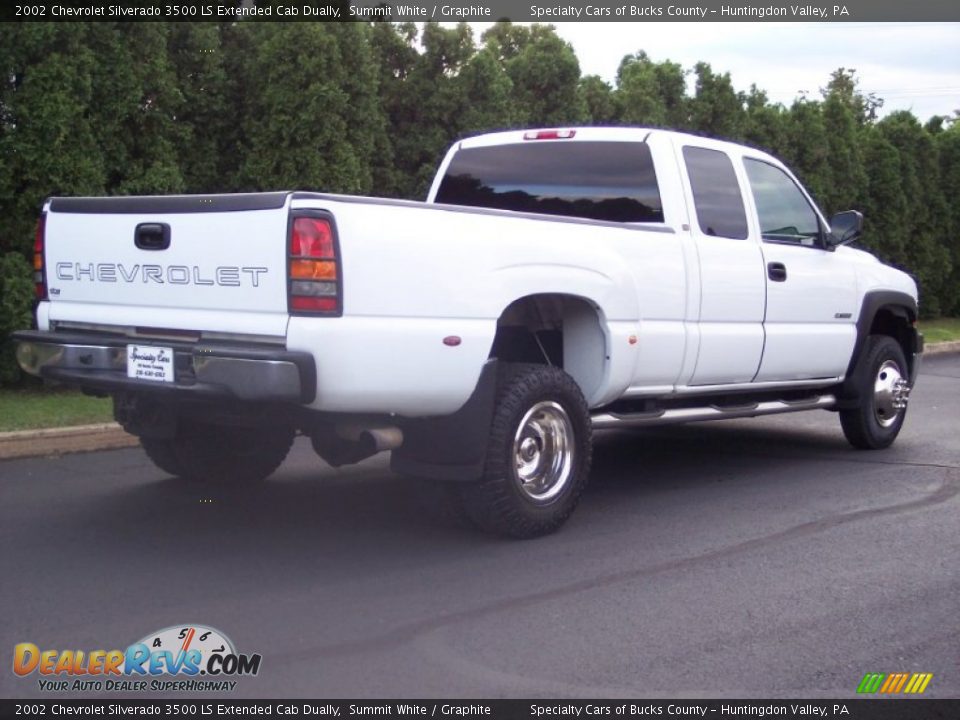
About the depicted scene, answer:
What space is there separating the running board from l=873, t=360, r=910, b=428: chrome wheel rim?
521mm

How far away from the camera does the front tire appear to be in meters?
8.98

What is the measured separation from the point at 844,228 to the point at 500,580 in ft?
13.8

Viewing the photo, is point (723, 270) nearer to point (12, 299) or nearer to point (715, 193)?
point (715, 193)

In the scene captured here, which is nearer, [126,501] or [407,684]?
[407,684]

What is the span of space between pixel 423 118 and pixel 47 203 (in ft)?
25.1

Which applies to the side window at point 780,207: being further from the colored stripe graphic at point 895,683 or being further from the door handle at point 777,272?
the colored stripe graphic at point 895,683

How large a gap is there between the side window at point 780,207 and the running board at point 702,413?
1.10m

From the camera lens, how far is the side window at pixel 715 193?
7.45 m

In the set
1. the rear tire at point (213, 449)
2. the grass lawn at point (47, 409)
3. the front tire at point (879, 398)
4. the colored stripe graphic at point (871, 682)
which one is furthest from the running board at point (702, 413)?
the grass lawn at point (47, 409)

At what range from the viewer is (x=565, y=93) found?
1498 cm

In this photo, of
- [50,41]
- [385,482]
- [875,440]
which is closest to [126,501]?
[385,482]

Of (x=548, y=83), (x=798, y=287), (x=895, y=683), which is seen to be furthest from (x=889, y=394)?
(x=548, y=83)

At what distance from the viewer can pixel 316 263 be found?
17.2ft

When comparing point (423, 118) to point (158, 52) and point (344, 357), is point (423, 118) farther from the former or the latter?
point (344, 357)
